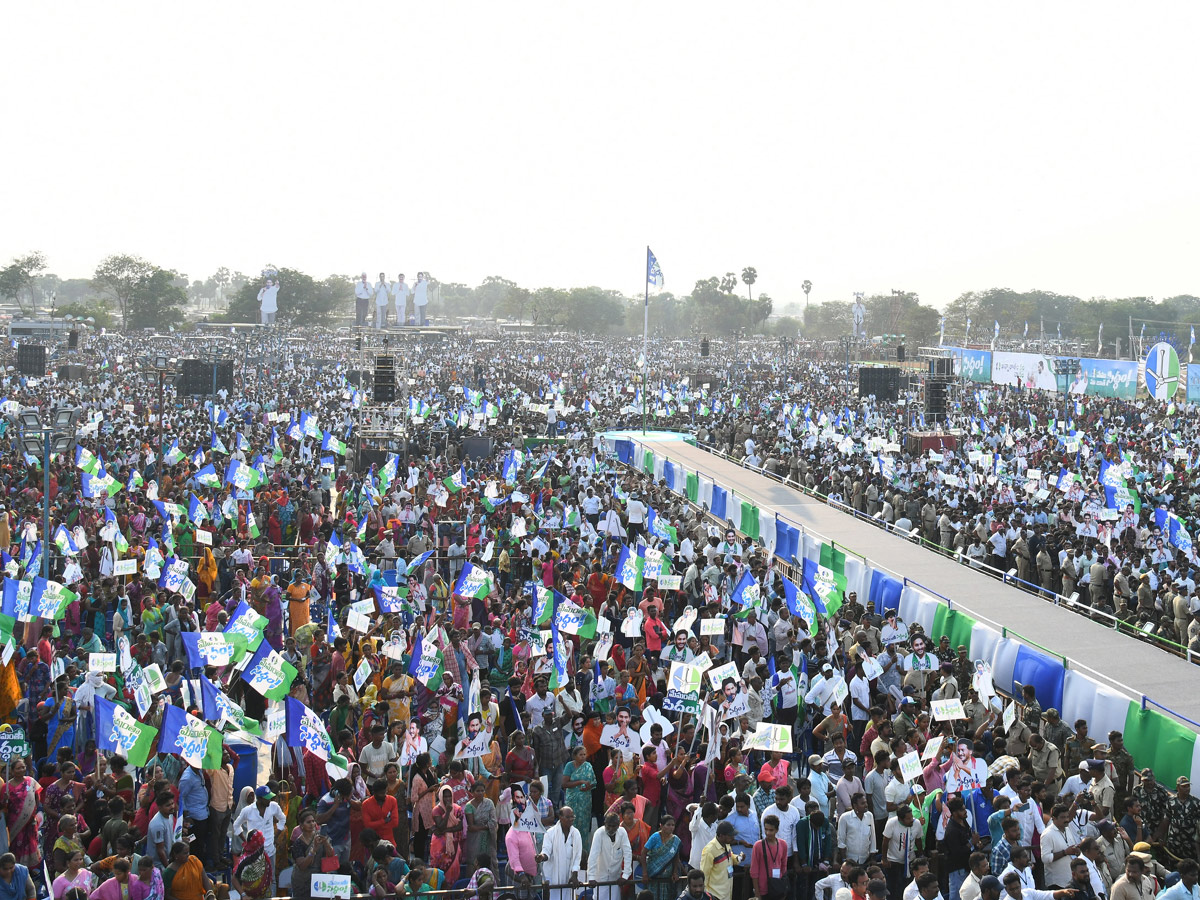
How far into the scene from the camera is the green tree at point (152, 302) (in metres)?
113

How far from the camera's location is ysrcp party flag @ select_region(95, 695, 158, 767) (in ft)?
28.9

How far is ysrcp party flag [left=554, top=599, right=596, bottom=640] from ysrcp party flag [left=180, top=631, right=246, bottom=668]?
3.59 m

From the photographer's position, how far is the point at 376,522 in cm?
2067

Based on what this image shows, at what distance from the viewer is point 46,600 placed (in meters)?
12.9

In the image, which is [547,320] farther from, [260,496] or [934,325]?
[260,496]

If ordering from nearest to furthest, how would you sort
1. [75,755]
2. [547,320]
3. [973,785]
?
[973,785], [75,755], [547,320]

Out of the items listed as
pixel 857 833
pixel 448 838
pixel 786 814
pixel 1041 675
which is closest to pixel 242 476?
pixel 448 838

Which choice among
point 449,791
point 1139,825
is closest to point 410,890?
point 449,791

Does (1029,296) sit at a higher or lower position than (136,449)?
higher

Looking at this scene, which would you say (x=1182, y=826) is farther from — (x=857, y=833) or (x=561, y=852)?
(x=561, y=852)

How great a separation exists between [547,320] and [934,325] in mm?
50060

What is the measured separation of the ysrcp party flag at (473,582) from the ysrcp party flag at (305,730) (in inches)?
209

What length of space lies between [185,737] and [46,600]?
522 cm

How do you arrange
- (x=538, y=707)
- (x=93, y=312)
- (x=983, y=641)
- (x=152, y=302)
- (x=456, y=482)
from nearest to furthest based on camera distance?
(x=538, y=707), (x=983, y=641), (x=456, y=482), (x=152, y=302), (x=93, y=312)
